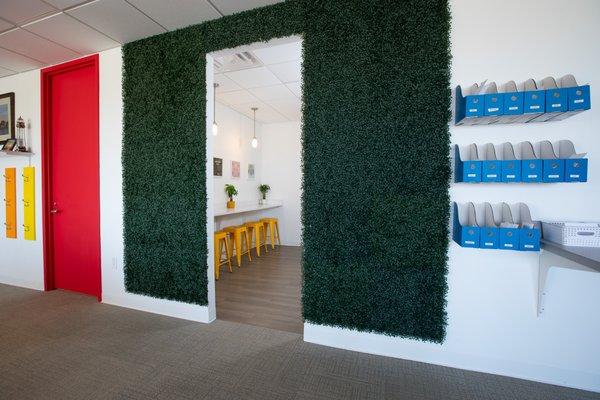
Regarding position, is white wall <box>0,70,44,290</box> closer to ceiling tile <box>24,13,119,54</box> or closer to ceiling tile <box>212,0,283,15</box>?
ceiling tile <box>24,13,119,54</box>

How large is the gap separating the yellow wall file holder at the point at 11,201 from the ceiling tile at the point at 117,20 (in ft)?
8.46

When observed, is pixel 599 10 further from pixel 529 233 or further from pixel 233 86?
pixel 233 86

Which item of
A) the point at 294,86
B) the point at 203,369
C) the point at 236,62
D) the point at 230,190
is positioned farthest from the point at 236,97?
the point at 203,369

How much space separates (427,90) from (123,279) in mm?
3486

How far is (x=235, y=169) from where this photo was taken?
18.4 feet

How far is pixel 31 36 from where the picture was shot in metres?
2.69

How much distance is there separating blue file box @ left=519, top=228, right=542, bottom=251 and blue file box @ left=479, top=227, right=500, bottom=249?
0.38 feet

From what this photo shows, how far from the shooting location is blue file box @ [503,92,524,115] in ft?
5.31

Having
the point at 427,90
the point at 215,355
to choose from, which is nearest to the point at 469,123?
the point at 427,90

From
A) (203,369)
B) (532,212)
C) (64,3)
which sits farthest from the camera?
(64,3)

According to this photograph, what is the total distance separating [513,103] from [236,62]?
9.66 ft

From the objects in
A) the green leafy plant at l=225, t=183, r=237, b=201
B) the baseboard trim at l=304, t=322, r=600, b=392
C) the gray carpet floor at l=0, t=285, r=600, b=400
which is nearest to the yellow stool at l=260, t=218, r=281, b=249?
the green leafy plant at l=225, t=183, r=237, b=201

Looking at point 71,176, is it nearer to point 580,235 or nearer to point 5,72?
point 5,72

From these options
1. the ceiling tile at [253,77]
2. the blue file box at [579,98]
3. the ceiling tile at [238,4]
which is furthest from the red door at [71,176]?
the blue file box at [579,98]
